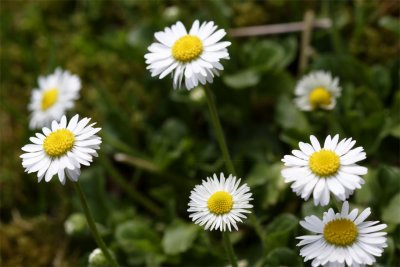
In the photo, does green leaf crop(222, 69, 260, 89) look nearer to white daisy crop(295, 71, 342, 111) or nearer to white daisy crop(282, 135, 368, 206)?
white daisy crop(295, 71, 342, 111)

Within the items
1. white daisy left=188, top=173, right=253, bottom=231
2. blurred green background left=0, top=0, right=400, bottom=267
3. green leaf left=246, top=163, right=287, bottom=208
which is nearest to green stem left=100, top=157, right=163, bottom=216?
blurred green background left=0, top=0, right=400, bottom=267

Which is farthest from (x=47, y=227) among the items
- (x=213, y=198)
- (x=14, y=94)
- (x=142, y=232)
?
(x=213, y=198)

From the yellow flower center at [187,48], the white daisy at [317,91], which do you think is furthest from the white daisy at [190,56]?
the white daisy at [317,91]

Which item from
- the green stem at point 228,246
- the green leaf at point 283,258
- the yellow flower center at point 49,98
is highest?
the yellow flower center at point 49,98

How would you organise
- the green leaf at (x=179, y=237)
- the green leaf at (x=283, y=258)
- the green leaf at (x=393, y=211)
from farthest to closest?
the green leaf at (x=179, y=237) → the green leaf at (x=393, y=211) → the green leaf at (x=283, y=258)

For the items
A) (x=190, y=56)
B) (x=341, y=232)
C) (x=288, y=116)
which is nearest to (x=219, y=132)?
(x=190, y=56)

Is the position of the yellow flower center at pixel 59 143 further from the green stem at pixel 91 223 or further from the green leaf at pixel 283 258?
the green leaf at pixel 283 258

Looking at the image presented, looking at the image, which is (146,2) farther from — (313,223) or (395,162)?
(313,223)
